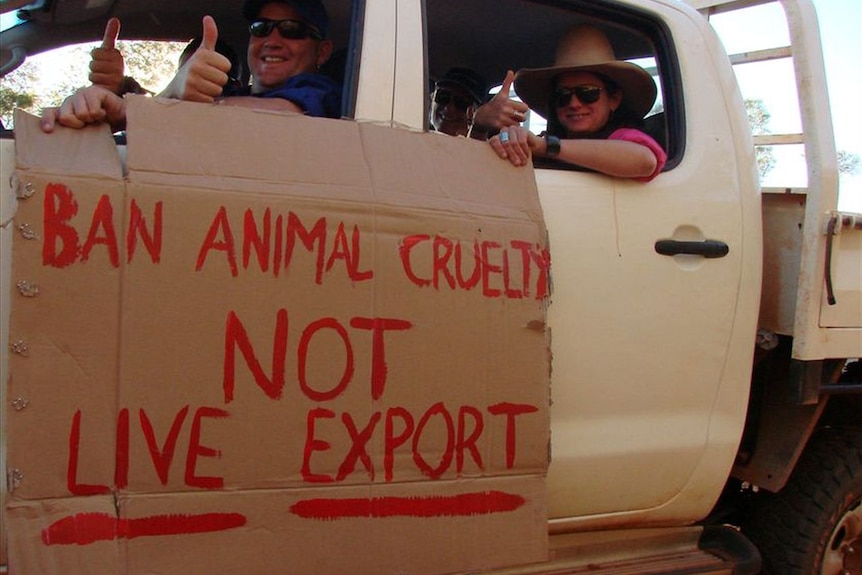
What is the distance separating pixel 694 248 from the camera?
233cm

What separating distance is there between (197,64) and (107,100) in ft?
0.71

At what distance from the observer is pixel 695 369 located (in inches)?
93.0

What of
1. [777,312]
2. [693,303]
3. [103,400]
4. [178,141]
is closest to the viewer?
[103,400]

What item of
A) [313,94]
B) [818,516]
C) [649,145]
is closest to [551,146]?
[649,145]

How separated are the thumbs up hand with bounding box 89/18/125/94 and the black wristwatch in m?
1.19

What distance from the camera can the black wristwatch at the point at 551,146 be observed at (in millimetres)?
2205

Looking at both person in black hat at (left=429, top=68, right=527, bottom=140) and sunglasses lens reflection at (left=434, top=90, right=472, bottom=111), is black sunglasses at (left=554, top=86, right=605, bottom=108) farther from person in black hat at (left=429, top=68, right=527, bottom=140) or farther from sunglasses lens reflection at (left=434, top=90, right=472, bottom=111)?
sunglasses lens reflection at (left=434, top=90, right=472, bottom=111)

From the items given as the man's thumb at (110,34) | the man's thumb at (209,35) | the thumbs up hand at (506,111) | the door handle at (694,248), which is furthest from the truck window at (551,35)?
the man's thumb at (110,34)

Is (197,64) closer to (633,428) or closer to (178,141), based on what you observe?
(178,141)

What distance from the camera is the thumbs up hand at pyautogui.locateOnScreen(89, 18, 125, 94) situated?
231 centimetres

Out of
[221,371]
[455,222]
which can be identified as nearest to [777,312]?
[455,222]

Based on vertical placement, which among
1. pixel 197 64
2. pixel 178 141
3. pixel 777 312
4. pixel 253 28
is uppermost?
pixel 253 28

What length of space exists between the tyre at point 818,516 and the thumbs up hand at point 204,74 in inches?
86.0

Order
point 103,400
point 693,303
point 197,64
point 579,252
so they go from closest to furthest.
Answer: point 103,400 → point 197,64 → point 579,252 → point 693,303
